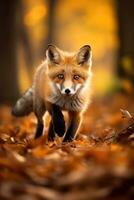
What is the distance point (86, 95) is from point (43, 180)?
4068 millimetres

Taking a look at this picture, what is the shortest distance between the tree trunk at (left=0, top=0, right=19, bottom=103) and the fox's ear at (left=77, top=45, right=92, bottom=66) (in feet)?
30.2

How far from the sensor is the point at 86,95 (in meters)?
7.78

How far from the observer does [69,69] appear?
732cm

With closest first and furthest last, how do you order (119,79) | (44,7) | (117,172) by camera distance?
1. (117,172)
2. (119,79)
3. (44,7)

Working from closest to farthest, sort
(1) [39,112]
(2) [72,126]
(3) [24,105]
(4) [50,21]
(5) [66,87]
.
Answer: (5) [66,87]
(2) [72,126]
(1) [39,112]
(3) [24,105]
(4) [50,21]

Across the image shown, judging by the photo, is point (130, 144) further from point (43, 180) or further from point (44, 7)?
point (44, 7)

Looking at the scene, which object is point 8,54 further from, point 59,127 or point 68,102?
point 59,127

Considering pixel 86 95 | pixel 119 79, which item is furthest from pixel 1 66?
pixel 86 95

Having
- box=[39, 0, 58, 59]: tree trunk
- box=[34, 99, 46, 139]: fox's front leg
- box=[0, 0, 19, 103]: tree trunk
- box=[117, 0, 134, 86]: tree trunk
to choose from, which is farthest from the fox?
box=[39, 0, 58, 59]: tree trunk

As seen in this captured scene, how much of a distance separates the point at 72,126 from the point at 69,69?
2.63 ft

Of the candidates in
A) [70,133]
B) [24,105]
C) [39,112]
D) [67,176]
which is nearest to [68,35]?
[24,105]

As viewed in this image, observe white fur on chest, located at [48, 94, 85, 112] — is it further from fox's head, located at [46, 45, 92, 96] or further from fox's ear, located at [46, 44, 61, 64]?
fox's ear, located at [46, 44, 61, 64]

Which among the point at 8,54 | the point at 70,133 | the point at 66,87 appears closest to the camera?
the point at 66,87

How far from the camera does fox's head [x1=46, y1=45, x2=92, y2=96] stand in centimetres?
725
